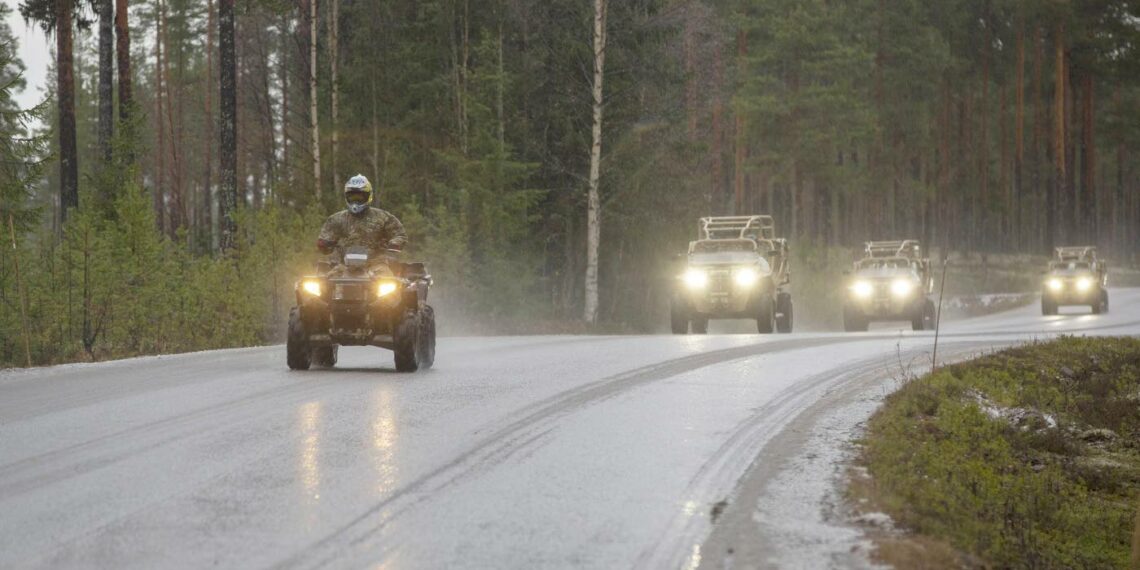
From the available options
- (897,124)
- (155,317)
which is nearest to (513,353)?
(155,317)

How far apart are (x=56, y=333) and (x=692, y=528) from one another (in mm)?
11987

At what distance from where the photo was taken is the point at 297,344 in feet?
41.9

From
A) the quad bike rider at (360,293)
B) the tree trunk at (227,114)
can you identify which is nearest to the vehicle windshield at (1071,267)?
the tree trunk at (227,114)

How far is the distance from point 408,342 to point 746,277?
13655 millimetres

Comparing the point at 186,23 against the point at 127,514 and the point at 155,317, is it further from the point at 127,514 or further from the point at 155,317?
the point at 127,514

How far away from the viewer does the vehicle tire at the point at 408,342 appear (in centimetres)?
1276

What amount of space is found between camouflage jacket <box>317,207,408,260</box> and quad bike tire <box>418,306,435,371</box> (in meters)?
0.95

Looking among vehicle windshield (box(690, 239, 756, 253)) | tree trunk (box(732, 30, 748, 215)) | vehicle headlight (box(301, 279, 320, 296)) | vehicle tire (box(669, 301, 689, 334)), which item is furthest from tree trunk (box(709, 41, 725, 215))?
vehicle headlight (box(301, 279, 320, 296))

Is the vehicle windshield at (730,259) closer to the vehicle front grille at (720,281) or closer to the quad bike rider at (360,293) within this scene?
the vehicle front grille at (720,281)

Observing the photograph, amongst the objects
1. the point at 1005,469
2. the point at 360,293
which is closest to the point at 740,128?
the point at 360,293

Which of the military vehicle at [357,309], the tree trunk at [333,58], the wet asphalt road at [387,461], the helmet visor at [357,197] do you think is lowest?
the wet asphalt road at [387,461]

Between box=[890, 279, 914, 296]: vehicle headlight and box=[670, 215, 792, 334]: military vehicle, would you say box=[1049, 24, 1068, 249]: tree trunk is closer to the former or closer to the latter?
box=[890, 279, 914, 296]: vehicle headlight

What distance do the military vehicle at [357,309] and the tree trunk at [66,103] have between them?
1869 cm

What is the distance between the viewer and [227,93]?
25.6 m
